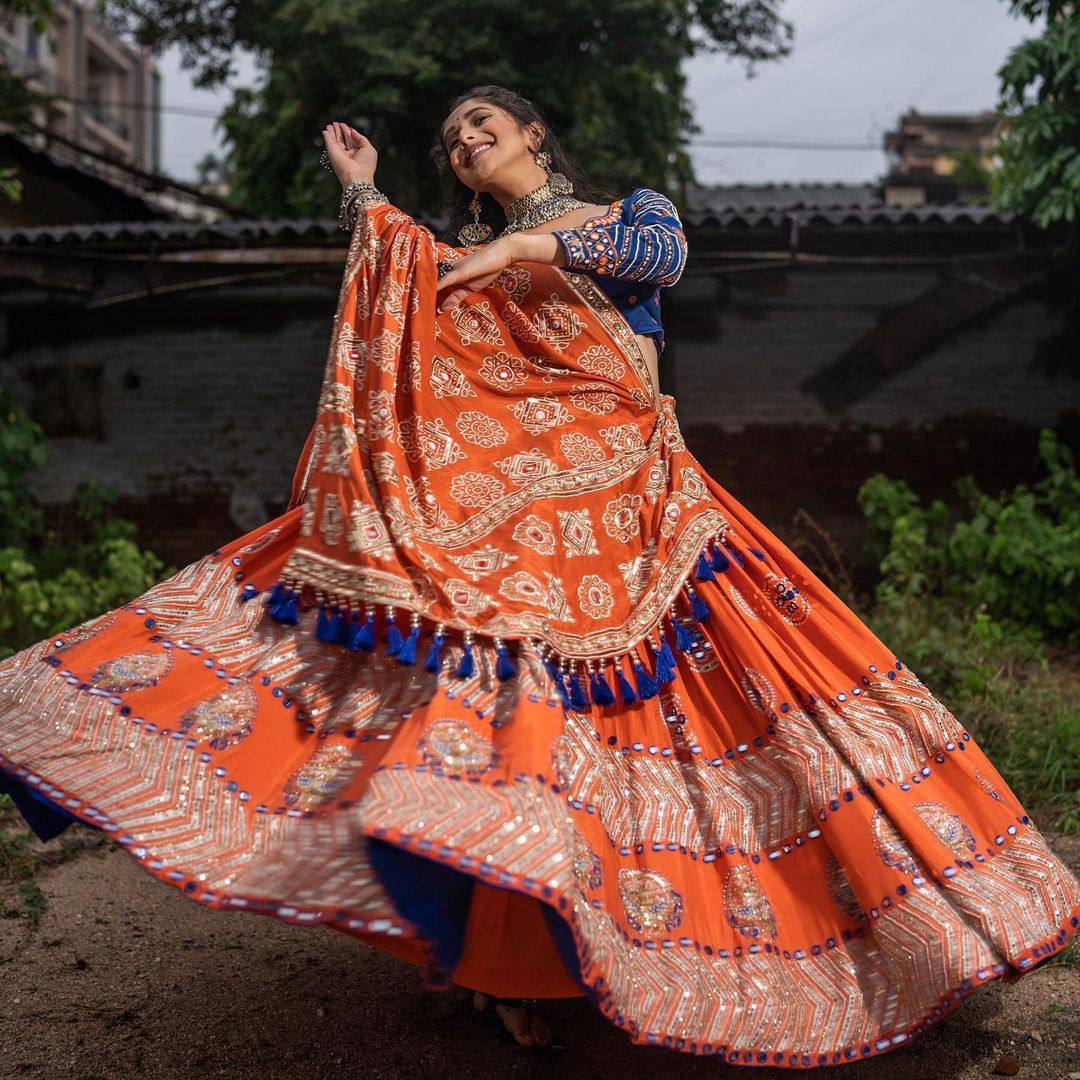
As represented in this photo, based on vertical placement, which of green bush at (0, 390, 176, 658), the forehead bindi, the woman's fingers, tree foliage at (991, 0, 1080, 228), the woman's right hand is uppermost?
tree foliage at (991, 0, 1080, 228)

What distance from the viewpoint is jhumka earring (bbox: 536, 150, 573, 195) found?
2.61 m

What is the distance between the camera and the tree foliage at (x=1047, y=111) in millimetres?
6152

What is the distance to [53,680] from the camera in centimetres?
200

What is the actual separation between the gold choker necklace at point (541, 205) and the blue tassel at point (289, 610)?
1.03 meters

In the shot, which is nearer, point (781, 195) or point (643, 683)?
point (643, 683)

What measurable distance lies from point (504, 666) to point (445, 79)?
29.0 ft

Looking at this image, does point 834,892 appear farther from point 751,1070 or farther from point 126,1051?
point 126,1051

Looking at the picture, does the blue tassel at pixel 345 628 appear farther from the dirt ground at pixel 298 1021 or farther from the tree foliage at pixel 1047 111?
the tree foliage at pixel 1047 111

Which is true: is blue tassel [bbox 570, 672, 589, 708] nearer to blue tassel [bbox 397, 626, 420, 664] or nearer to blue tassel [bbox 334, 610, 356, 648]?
blue tassel [bbox 397, 626, 420, 664]

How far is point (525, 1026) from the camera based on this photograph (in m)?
2.26

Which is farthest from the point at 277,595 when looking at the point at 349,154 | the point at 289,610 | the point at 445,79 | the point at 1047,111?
the point at 445,79

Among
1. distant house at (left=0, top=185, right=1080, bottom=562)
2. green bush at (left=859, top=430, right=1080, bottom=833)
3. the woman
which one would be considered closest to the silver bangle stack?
the woman

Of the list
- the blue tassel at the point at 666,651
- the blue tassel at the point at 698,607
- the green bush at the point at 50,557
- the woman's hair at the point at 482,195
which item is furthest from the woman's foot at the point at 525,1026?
the green bush at the point at 50,557

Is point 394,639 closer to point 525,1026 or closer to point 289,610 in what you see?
point 289,610
